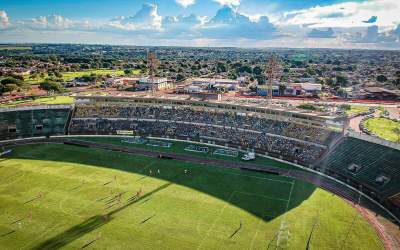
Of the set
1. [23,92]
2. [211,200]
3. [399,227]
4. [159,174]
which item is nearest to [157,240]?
[211,200]

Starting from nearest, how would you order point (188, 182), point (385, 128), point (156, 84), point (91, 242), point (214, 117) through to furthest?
point (91, 242) < point (188, 182) < point (385, 128) < point (214, 117) < point (156, 84)

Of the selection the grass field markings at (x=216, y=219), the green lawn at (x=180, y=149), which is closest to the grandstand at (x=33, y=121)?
Answer: the green lawn at (x=180, y=149)

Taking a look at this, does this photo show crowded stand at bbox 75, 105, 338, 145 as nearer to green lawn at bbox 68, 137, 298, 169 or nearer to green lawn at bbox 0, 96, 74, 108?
green lawn at bbox 68, 137, 298, 169

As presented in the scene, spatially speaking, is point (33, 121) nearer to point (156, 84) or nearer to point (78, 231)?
point (78, 231)

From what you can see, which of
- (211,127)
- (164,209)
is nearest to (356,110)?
(211,127)

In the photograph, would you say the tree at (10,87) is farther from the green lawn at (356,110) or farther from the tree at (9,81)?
the green lawn at (356,110)

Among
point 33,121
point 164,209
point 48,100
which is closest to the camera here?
point 164,209
